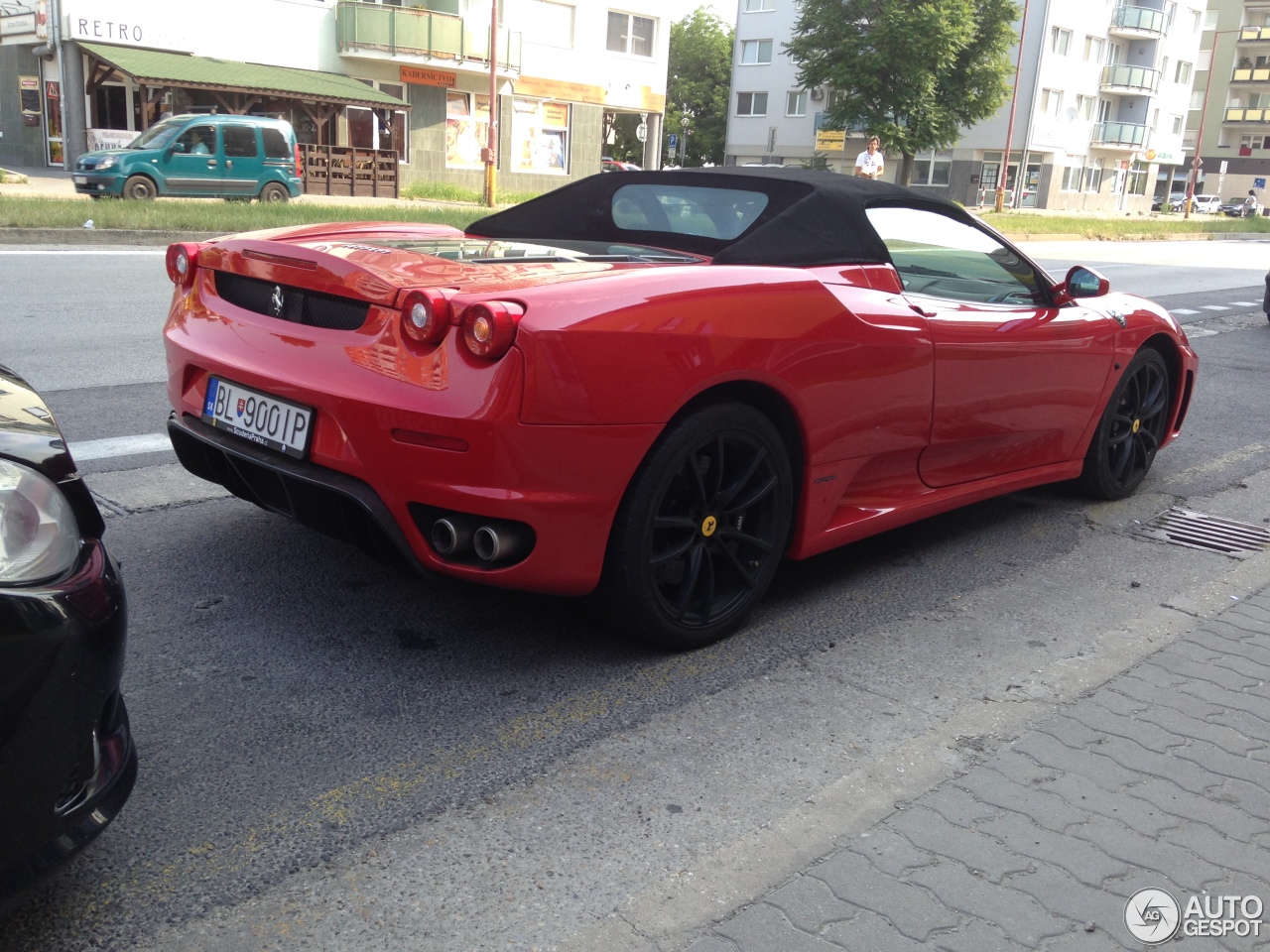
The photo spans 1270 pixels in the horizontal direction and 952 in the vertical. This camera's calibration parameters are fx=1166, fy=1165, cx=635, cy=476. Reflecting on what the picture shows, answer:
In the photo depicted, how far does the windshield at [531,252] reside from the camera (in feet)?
11.2

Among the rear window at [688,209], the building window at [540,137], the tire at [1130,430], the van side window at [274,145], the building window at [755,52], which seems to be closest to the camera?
the rear window at [688,209]

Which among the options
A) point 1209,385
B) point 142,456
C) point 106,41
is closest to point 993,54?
point 106,41

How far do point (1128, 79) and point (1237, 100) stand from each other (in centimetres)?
2742

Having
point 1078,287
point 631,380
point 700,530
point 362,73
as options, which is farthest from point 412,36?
point 631,380

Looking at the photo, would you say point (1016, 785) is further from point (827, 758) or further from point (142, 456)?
point (142, 456)

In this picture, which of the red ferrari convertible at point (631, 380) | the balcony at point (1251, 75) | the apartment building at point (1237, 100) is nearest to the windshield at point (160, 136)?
the red ferrari convertible at point (631, 380)

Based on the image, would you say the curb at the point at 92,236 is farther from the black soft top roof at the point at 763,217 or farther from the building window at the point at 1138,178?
the building window at the point at 1138,178

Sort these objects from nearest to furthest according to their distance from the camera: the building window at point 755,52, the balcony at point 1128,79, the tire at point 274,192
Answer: the tire at point 274,192
the balcony at point 1128,79
the building window at point 755,52

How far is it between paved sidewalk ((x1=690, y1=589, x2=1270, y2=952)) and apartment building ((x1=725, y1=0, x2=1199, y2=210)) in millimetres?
54814

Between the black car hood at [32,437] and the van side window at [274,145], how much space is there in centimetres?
2131

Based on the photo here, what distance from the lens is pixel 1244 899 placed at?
2432mm

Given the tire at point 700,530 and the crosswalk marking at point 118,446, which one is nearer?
the tire at point 700,530

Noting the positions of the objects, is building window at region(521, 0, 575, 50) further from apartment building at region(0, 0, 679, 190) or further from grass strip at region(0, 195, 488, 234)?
grass strip at region(0, 195, 488, 234)

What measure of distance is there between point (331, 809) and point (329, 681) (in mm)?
622
